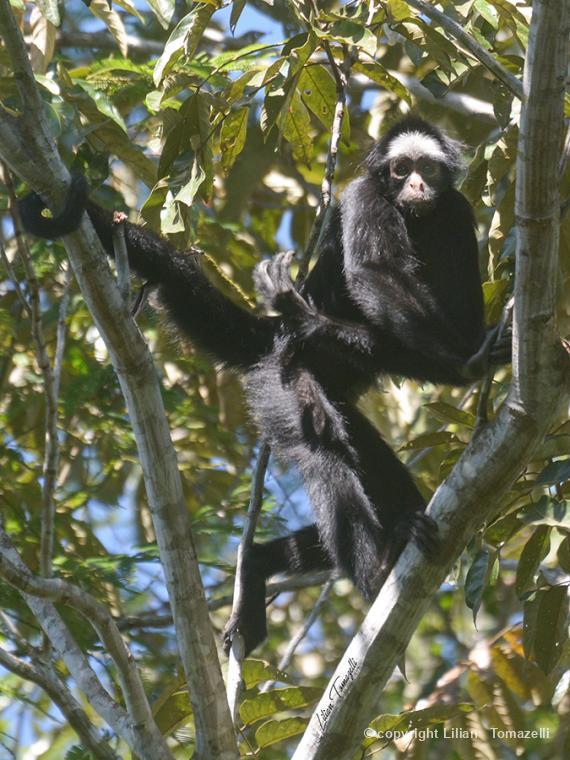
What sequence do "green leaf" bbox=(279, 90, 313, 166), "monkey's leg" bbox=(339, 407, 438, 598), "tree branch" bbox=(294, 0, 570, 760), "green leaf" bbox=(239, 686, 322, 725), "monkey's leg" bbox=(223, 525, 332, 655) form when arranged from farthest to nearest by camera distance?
1. "monkey's leg" bbox=(223, 525, 332, 655)
2. "green leaf" bbox=(279, 90, 313, 166)
3. "monkey's leg" bbox=(339, 407, 438, 598)
4. "green leaf" bbox=(239, 686, 322, 725)
5. "tree branch" bbox=(294, 0, 570, 760)

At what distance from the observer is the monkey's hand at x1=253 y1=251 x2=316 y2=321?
519 cm

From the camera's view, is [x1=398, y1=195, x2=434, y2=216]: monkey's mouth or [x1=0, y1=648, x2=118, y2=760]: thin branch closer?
[x1=0, y1=648, x2=118, y2=760]: thin branch

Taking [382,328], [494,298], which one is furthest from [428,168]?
[494,298]

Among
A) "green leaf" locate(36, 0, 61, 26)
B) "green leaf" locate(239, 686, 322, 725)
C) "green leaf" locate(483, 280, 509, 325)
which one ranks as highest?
"green leaf" locate(36, 0, 61, 26)

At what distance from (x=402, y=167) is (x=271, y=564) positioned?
2.52 m

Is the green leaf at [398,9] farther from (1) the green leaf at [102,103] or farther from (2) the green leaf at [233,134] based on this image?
(1) the green leaf at [102,103]

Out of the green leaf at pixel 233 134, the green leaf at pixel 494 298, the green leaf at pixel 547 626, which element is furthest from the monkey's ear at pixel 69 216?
the green leaf at pixel 547 626

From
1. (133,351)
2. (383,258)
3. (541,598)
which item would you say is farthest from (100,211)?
(541,598)

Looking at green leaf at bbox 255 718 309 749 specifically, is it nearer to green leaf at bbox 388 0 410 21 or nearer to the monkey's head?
the monkey's head

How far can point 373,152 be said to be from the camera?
6.52m

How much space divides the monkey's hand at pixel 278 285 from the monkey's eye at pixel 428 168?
1.40 metres

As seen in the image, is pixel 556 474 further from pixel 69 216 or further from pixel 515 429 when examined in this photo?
pixel 69 216

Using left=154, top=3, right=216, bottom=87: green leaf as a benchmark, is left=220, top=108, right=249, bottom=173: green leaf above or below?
above

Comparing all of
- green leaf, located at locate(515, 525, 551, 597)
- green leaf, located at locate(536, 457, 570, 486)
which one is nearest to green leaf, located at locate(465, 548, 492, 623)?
green leaf, located at locate(515, 525, 551, 597)
